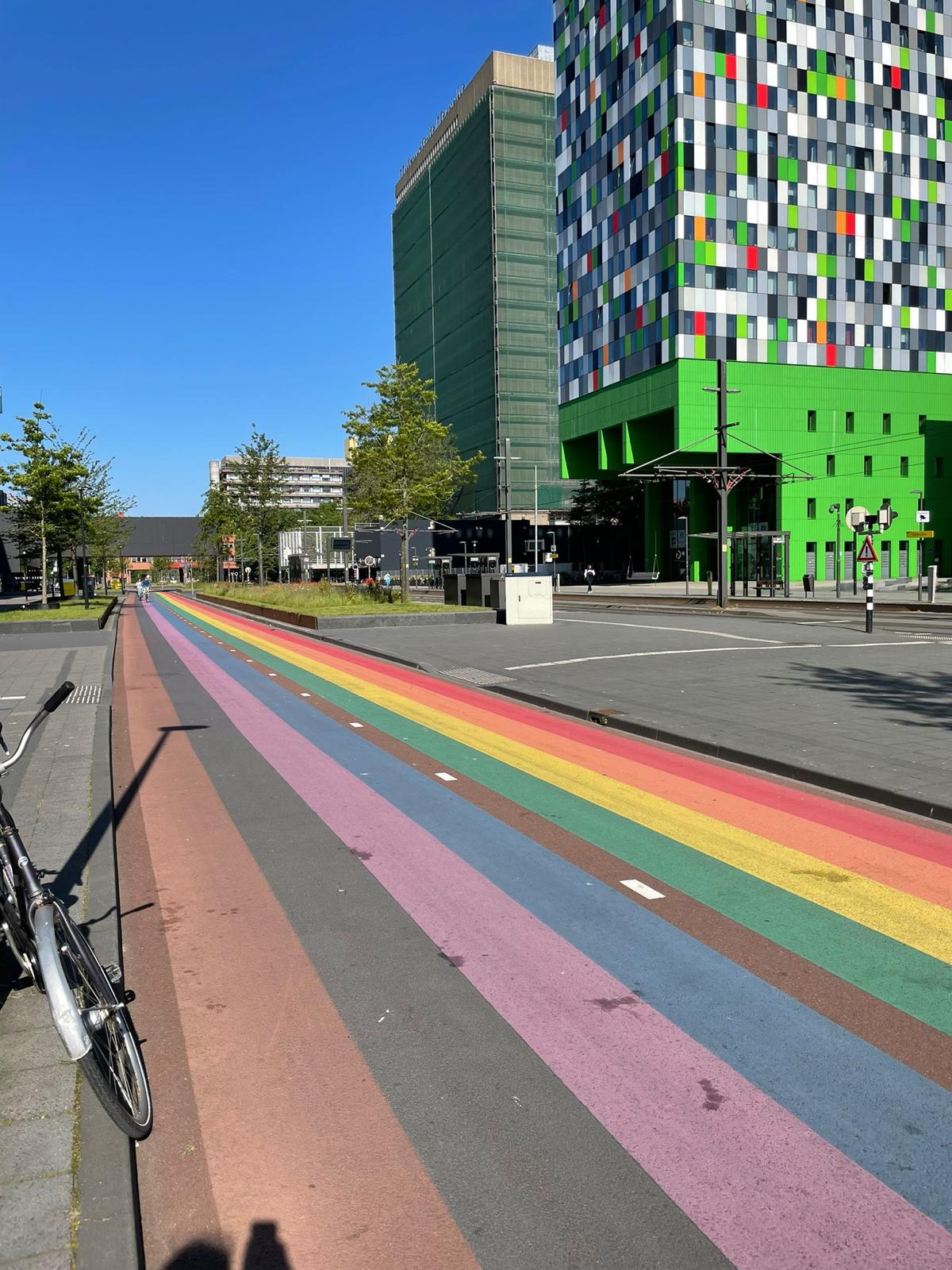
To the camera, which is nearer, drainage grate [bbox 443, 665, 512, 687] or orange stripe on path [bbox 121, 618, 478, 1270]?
orange stripe on path [bbox 121, 618, 478, 1270]

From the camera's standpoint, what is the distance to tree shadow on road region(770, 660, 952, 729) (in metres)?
10.3

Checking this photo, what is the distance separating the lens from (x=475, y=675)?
15.3m

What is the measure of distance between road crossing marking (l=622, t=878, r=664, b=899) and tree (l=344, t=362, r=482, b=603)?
27986 mm

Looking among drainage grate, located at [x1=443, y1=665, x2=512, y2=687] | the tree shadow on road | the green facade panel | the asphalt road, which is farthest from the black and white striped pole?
the green facade panel

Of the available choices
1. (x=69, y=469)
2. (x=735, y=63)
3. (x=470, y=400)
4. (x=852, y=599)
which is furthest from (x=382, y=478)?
(x=470, y=400)

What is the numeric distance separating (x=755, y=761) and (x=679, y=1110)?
18.5 feet

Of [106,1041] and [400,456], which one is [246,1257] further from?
[400,456]

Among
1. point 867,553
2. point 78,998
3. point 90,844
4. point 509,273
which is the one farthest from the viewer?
Answer: point 509,273

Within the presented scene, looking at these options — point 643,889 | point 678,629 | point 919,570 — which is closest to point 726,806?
point 643,889

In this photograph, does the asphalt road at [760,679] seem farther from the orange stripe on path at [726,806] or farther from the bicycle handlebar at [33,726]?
the bicycle handlebar at [33,726]

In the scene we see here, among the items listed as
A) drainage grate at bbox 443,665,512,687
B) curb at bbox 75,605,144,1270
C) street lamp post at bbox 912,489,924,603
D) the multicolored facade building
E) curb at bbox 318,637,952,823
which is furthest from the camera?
the multicolored facade building

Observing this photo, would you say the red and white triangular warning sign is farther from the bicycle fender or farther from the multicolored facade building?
the multicolored facade building

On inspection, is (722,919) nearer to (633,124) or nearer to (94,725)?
(94,725)

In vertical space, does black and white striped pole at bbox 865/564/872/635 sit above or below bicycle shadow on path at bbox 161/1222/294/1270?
Answer: above
